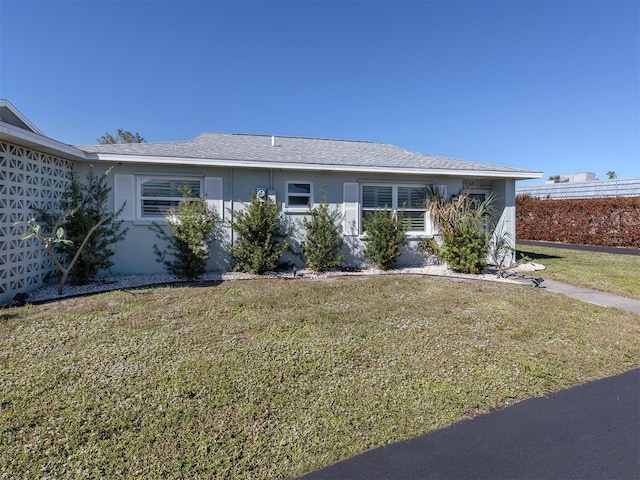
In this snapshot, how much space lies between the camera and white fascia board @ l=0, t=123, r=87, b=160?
5.34m

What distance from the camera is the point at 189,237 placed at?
773 cm

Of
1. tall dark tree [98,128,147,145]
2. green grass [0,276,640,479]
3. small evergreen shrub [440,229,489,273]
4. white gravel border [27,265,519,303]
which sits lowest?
green grass [0,276,640,479]

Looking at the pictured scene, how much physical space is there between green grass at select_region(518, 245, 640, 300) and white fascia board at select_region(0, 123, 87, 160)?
11572mm

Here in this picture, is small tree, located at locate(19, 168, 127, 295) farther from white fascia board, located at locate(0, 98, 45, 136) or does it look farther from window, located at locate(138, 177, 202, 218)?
white fascia board, located at locate(0, 98, 45, 136)

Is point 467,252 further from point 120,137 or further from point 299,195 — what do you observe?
point 120,137

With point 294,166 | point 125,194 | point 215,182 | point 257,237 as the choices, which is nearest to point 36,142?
point 125,194

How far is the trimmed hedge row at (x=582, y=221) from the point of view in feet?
50.6

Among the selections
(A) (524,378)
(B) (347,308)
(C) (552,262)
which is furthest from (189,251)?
(C) (552,262)

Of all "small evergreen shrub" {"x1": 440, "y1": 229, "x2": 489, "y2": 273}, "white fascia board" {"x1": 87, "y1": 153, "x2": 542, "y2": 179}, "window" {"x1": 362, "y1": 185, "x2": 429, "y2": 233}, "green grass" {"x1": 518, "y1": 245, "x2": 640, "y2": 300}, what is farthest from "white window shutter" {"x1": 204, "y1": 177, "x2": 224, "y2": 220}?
"green grass" {"x1": 518, "y1": 245, "x2": 640, "y2": 300}

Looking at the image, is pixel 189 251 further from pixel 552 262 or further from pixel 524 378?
pixel 552 262

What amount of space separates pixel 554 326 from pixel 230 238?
7.14 m

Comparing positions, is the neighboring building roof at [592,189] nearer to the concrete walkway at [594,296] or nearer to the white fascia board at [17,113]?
the concrete walkway at [594,296]

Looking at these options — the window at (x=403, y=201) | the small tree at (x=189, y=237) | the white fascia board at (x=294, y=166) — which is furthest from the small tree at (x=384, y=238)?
the small tree at (x=189, y=237)

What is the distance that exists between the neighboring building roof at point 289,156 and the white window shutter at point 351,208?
0.72m
